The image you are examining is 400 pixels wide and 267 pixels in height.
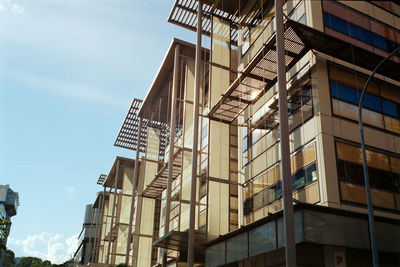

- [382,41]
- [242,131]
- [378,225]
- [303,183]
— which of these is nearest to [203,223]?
[242,131]

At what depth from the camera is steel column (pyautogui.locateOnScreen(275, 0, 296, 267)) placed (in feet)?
50.1

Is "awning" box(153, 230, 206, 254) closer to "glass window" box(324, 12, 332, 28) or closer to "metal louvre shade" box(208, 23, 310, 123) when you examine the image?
"metal louvre shade" box(208, 23, 310, 123)

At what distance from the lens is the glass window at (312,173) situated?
18641 millimetres

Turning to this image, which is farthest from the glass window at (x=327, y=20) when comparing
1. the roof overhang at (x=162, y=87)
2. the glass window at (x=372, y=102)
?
the roof overhang at (x=162, y=87)

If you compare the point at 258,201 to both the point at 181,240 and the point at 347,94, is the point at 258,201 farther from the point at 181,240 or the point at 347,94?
the point at 181,240

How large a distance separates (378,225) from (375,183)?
2.23m

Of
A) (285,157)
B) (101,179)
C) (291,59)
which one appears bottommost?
(285,157)

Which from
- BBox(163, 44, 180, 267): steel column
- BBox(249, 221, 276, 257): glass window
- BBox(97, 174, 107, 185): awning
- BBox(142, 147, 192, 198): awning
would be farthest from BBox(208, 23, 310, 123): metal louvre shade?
BBox(97, 174, 107, 185): awning

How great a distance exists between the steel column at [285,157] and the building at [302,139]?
37.2 inches

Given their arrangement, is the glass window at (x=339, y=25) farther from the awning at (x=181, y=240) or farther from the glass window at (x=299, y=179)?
the awning at (x=181, y=240)

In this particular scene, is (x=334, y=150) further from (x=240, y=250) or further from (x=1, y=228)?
(x=1, y=228)

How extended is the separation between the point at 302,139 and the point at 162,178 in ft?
72.6

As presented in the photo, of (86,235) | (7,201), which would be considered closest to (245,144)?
(86,235)

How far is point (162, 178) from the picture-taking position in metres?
40.1
